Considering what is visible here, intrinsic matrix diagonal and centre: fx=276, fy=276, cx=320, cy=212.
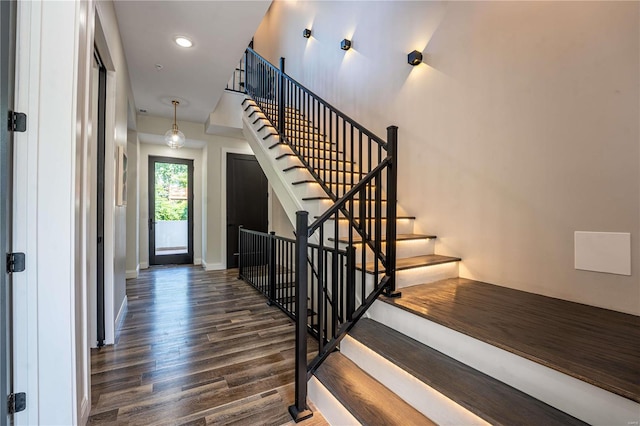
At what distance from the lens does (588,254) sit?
1.94m

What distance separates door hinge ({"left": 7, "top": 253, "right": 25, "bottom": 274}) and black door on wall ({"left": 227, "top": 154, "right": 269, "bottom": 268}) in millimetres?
4572

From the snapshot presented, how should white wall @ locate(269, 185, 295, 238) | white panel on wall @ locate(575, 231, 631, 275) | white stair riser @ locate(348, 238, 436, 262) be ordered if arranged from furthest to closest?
1. white wall @ locate(269, 185, 295, 238)
2. white stair riser @ locate(348, 238, 436, 262)
3. white panel on wall @ locate(575, 231, 631, 275)

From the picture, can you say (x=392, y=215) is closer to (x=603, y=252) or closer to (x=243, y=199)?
(x=603, y=252)

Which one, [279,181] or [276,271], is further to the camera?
[276,271]

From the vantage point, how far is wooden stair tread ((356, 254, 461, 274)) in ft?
7.42

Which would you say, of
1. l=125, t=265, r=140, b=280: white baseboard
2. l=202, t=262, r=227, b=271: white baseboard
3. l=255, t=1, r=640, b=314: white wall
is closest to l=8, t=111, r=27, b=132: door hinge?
l=255, t=1, r=640, b=314: white wall

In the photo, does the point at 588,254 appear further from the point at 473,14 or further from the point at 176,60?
the point at 176,60

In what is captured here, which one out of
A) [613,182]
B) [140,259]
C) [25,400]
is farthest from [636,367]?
[140,259]

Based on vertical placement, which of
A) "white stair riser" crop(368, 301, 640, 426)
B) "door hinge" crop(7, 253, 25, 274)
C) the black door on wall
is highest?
the black door on wall

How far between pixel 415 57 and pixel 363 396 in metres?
3.26

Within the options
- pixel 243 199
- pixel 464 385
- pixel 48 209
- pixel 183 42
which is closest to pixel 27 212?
pixel 48 209

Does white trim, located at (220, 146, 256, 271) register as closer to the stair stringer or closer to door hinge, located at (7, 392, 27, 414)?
the stair stringer

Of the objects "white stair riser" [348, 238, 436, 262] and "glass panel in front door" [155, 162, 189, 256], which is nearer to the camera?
"white stair riser" [348, 238, 436, 262]

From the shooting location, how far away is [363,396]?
1.54m
